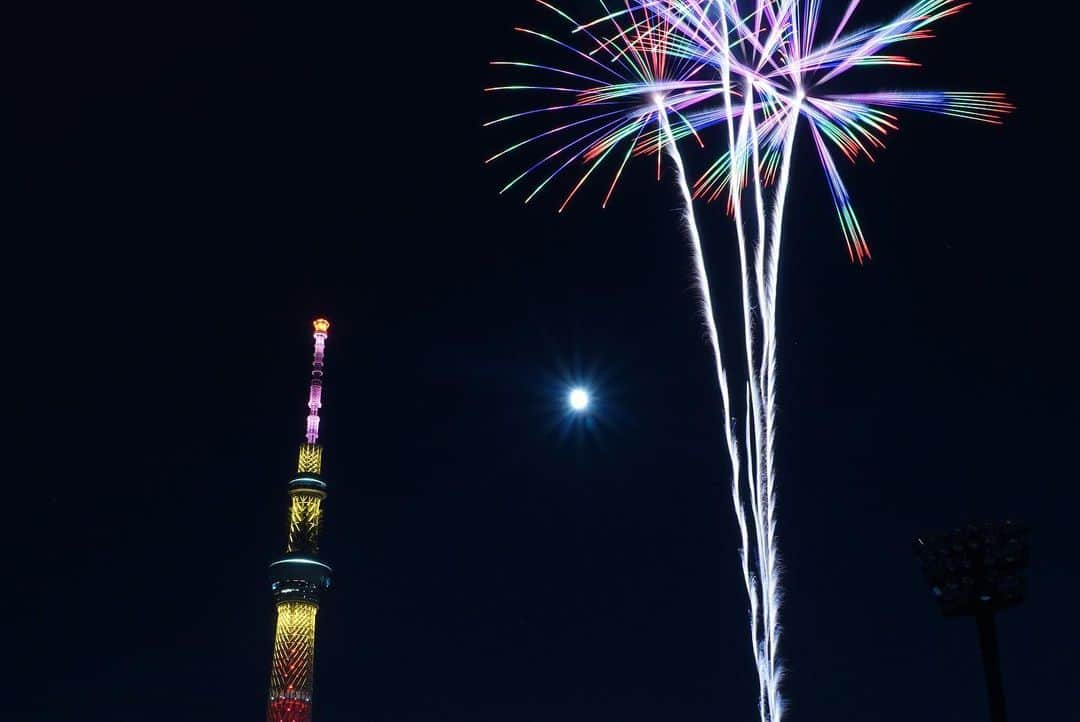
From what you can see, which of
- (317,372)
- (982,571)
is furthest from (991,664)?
(317,372)

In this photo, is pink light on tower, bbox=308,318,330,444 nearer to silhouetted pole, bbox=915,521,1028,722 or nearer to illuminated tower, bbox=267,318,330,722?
illuminated tower, bbox=267,318,330,722

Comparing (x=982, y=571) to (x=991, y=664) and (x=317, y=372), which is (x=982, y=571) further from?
(x=317, y=372)

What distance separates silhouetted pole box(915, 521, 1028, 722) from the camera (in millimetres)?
36438

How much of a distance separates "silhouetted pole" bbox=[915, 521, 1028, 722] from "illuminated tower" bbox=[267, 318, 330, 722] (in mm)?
112306

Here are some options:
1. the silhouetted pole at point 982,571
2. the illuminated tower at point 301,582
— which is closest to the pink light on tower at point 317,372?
the illuminated tower at point 301,582

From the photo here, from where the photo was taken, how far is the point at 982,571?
3662 cm

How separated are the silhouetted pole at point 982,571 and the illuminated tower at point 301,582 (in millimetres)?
112306

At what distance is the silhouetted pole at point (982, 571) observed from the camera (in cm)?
3644

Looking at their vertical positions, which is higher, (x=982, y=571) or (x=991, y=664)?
(x=982, y=571)

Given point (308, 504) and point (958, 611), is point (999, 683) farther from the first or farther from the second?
point (308, 504)

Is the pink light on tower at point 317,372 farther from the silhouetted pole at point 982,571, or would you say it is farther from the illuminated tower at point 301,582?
the silhouetted pole at point 982,571

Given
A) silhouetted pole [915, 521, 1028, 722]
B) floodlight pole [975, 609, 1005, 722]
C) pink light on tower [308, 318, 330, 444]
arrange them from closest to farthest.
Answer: floodlight pole [975, 609, 1005, 722] < silhouetted pole [915, 521, 1028, 722] < pink light on tower [308, 318, 330, 444]

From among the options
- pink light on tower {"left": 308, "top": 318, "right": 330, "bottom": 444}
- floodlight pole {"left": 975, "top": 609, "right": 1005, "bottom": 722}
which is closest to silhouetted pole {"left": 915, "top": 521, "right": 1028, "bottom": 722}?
floodlight pole {"left": 975, "top": 609, "right": 1005, "bottom": 722}

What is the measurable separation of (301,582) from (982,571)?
120592 mm
